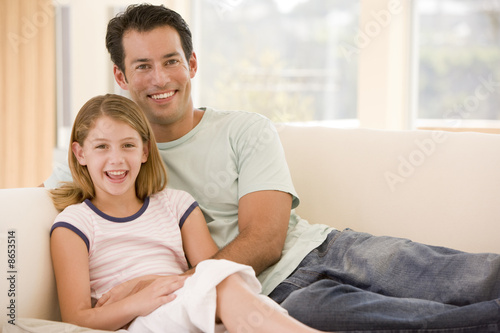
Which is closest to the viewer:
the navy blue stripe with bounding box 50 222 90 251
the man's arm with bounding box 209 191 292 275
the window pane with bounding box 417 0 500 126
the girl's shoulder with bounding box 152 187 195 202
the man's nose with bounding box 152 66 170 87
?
the navy blue stripe with bounding box 50 222 90 251

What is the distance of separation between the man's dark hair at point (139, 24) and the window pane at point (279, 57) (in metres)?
2.18

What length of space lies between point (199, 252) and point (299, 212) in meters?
0.46

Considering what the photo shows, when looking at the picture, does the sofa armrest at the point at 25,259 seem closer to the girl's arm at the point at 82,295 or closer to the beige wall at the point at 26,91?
the girl's arm at the point at 82,295

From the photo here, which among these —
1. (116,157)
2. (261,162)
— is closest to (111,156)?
(116,157)

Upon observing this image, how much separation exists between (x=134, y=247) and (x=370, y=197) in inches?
28.5

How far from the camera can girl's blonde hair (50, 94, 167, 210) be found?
5.06 ft

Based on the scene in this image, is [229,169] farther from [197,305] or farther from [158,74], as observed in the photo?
[197,305]

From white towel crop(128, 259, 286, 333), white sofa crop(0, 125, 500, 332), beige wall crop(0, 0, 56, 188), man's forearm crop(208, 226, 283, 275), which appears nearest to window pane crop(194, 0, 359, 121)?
beige wall crop(0, 0, 56, 188)

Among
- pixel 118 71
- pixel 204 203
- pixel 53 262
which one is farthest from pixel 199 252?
pixel 118 71

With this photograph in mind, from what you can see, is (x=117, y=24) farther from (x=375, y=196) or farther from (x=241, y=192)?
(x=375, y=196)

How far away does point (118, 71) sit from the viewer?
192cm

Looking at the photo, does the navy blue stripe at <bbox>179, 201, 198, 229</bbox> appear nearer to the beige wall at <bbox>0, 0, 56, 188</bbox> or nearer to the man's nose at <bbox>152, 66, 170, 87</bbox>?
the man's nose at <bbox>152, 66, 170, 87</bbox>

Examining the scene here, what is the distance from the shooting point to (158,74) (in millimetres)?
1803

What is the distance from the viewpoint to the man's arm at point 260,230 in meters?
1.53
